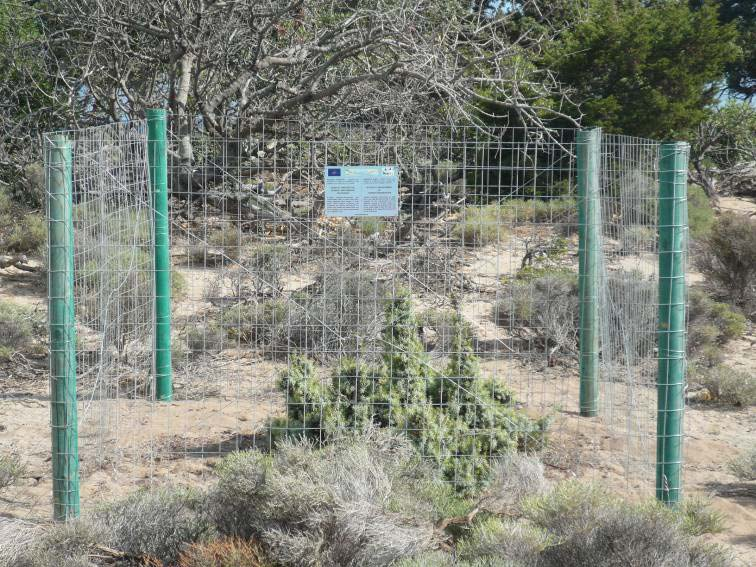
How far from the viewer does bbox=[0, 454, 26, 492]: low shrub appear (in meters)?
4.69

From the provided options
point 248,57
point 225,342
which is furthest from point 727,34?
point 225,342

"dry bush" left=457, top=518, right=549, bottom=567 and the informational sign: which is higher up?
the informational sign

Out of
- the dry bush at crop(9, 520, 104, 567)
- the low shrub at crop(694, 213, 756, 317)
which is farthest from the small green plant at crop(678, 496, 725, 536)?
the low shrub at crop(694, 213, 756, 317)

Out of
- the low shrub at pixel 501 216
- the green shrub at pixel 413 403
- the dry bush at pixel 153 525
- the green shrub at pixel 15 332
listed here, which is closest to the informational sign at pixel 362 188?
the low shrub at pixel 501 216

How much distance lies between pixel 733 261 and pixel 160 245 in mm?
7511

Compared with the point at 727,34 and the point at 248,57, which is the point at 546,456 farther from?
the point at 727,34

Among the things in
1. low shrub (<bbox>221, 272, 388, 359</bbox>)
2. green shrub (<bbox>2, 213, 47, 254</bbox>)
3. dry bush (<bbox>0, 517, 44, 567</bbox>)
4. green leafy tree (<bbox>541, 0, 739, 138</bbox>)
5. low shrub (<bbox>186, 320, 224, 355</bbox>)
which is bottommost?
dry bush (<bbox>0, 517, 44, 567</bbox>)

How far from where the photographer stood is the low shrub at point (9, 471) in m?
4.69

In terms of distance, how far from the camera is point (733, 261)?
35.3 ft

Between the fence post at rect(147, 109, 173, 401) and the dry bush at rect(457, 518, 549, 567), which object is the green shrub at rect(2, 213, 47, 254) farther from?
the dry bush at rect(457, 518, 549, 567)

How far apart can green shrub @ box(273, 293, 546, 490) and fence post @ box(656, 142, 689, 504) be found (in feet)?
2.71

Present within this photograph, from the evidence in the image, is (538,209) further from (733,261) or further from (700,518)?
(700,518)

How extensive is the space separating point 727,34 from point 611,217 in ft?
45.4

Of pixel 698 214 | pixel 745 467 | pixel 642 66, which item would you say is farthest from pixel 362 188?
pixel 642 66
